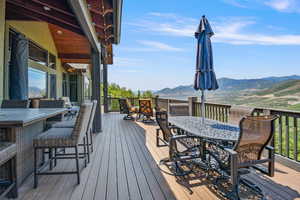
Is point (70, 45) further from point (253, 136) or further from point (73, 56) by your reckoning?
point (253, 136)

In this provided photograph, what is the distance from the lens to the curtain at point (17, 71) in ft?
16.1

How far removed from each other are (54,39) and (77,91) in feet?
14.7

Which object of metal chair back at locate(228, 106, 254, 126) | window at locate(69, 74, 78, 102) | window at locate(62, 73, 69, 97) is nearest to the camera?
metal chair back at locate(228, 106, 254, 126)

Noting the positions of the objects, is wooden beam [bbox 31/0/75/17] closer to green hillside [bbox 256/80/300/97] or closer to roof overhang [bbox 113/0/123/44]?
roof overhang [bbox 113/0/123/44]

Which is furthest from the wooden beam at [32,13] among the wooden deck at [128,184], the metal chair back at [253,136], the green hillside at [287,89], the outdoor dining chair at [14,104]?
the green hillside at [287,89]

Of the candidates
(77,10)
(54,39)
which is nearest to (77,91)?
(54,39)

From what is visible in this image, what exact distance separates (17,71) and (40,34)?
2.77 meters

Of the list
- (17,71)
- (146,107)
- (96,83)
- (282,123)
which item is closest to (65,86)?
(146,107)

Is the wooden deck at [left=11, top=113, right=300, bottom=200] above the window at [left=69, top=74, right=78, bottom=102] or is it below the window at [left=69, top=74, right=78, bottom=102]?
below

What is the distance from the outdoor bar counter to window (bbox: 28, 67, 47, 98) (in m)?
3.86

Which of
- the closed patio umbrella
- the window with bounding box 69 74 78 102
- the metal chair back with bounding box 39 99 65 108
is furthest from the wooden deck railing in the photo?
the window with bounding box 69 74 78 102

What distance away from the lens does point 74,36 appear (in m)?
8.05

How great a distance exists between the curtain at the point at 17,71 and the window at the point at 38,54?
45.8 inches

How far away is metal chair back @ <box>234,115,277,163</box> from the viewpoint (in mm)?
2039
